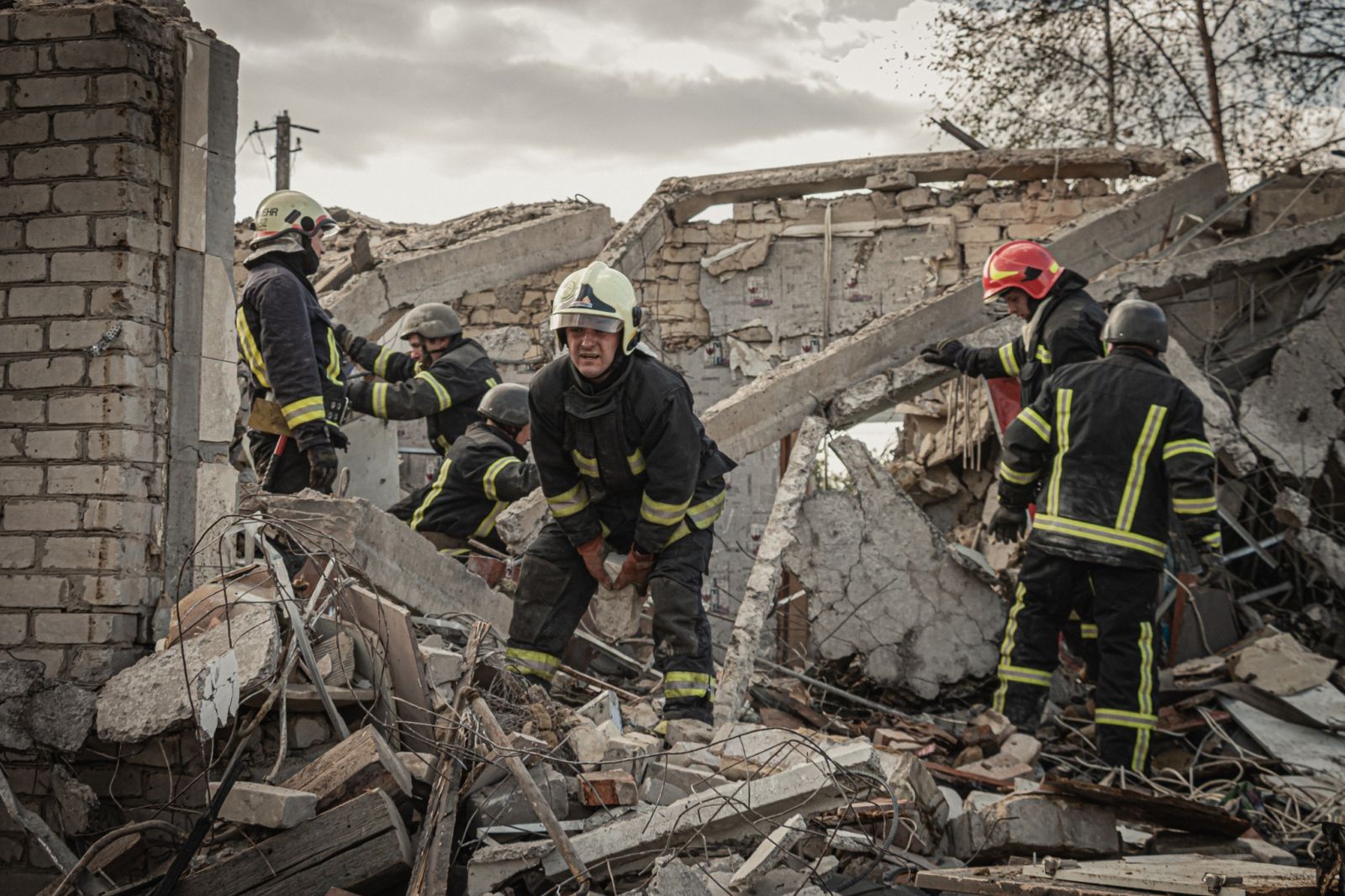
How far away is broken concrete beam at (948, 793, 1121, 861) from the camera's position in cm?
400

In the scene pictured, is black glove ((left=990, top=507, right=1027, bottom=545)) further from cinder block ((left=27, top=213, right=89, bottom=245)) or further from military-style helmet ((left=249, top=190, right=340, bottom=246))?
cinder block ((left=27, top=213, right=89, bottom=245))

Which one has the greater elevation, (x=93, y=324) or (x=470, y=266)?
(x=470, y=266)

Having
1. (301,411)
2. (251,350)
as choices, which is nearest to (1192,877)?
(301,411)

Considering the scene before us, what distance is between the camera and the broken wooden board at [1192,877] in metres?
3.24

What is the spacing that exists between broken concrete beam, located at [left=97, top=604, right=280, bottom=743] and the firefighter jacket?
13.8 feet

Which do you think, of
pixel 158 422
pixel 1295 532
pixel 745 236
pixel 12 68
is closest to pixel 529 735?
pixel 158 422

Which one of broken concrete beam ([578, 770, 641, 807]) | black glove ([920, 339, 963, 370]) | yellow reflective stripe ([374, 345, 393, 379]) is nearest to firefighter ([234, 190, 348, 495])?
yellow reflective stripe ([374, 345, 393, 379])

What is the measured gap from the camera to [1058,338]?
5961 mm

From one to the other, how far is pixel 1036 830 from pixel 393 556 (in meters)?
2.99

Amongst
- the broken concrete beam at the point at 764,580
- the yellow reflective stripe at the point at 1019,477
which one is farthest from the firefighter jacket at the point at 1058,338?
the broken concrete beam at the point at 764,580

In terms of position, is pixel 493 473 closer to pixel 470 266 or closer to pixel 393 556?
pixel 393 556

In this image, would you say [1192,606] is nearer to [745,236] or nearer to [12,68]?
[745,236]

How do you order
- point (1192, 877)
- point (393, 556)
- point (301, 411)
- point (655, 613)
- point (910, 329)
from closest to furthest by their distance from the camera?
point (1192, 877), point (655, 613), point (393, 556), point (301, 411), point (910, 329)

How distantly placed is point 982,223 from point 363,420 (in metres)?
5.11
